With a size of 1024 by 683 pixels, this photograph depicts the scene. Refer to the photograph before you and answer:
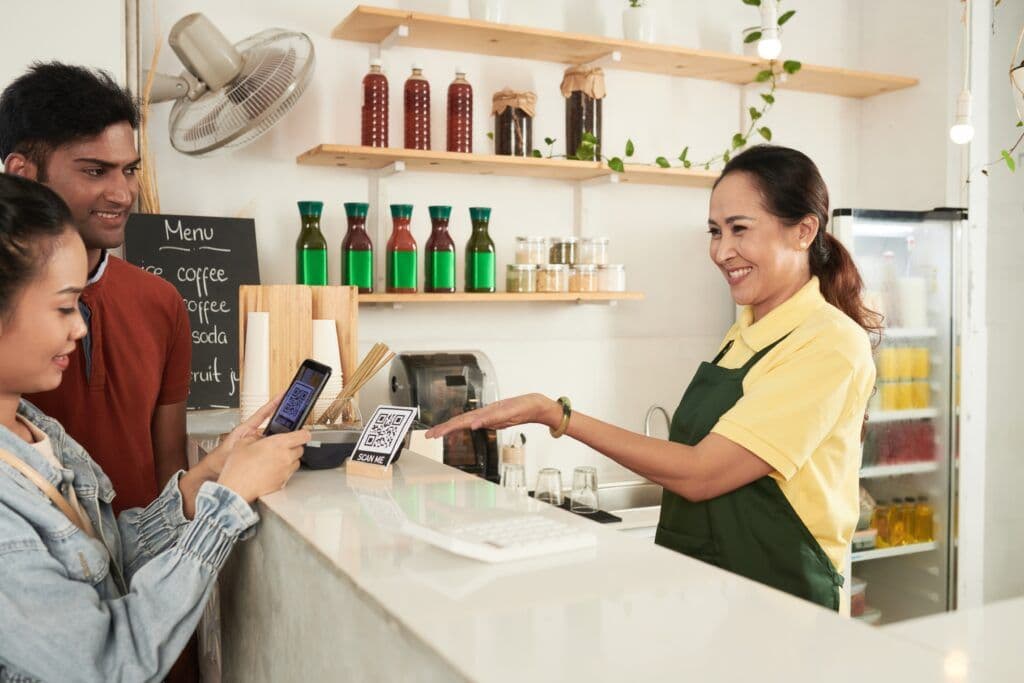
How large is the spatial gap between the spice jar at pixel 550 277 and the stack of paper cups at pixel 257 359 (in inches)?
56.9

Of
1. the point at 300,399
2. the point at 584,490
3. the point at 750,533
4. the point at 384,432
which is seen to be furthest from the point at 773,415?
the point at 584,490

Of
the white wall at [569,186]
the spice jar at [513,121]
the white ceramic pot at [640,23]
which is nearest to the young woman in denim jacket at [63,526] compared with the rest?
the white wall at [569,186]

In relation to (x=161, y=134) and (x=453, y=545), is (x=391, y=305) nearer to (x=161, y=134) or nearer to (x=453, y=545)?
(x=161, y=134)

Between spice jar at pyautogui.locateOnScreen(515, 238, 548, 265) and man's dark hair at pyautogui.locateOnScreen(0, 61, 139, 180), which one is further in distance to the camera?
spice jar at pyautogui.locateOnScreen(515, 238, 548, 265)

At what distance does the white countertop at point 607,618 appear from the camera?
0.69 metres

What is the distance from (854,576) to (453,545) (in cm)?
350

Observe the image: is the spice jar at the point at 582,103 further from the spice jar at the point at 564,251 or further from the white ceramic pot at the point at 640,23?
the spice jar at the point at 564,251

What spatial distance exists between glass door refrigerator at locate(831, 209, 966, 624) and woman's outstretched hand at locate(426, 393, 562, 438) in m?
2.26

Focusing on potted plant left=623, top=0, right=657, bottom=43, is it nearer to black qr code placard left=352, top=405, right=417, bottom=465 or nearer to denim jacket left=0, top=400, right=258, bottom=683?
black qr code placard left=352, top=405, right=417, bottom=465

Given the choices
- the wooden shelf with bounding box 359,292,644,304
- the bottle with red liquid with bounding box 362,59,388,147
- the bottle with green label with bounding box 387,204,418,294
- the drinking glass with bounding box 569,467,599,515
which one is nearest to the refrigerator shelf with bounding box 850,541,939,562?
the drinking glass with bounding box 569,467,599,515

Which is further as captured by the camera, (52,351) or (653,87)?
(653,87)

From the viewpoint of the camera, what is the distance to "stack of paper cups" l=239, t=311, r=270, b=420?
194 cm

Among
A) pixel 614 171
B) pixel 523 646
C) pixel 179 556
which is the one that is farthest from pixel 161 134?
pixel 523 646

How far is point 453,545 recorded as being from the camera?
0.98 m
